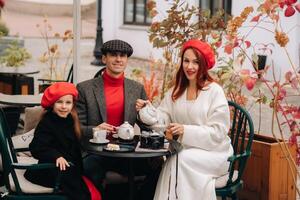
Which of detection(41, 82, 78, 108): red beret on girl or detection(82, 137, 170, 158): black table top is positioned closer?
detection(82, 137, 170, 158): black table top

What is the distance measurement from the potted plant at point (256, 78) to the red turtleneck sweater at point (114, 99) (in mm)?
869

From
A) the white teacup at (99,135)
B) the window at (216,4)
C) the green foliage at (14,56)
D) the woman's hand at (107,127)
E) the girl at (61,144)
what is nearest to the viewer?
the girl at (61,144)

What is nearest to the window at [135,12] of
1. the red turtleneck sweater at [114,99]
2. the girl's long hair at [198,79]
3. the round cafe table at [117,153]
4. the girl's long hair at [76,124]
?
the red turtleneck sweater at [114,99]

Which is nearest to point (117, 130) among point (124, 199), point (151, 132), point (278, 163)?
point (151, 132)

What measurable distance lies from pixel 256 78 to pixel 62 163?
153cm

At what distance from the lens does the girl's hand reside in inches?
141

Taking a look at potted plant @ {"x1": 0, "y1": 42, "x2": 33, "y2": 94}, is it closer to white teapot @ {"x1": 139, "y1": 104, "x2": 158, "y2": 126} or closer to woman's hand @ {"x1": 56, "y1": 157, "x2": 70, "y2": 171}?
white teapot @ {"x1": 139, "y1": 104, "x2": 158, "y2": 126}

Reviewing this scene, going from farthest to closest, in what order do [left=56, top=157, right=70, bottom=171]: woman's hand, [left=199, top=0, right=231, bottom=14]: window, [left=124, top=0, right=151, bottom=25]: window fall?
[left=199, top=0, right=231, bottom=14]: window
[left=124, top=0, right=151, bottom=25]: window
[left=56, top=157, right=70, bottom=171]: woman's hand

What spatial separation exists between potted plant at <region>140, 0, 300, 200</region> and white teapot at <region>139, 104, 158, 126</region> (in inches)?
26.3

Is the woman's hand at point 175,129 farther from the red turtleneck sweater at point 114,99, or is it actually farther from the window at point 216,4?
the window at point 216,4

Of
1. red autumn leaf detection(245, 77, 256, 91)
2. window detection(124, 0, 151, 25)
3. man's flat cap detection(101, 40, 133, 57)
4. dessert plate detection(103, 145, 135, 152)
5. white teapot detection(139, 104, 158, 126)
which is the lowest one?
dessert plate detection(103, 145, 135, 152)

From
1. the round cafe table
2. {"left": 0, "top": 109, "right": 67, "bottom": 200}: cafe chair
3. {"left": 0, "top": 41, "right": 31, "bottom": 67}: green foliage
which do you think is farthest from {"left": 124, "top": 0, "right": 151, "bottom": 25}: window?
{"left": 0, "top": 109, "right": 67, "bottom": 200}: cafe chair

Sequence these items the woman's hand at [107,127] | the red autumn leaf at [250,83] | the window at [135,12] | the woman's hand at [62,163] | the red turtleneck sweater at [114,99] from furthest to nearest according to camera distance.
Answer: the window at [135,12]
the red turtleneck sweater at [114,99]
the red autumn leaf at [250,83]
the woman's hand at [107,127]
the woman's hand at [62,163]

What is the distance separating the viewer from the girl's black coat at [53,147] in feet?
11.1
